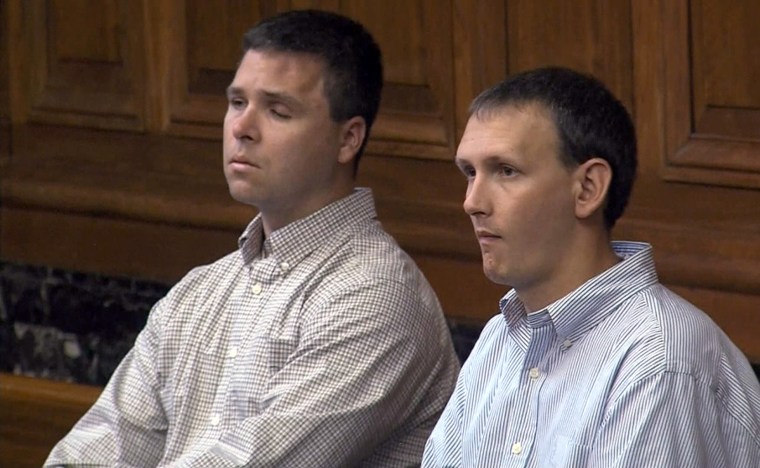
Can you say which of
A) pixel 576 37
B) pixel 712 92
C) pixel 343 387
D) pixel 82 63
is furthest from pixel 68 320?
pixel 712 92

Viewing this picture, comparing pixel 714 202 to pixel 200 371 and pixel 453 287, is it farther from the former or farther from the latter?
pixel 200 371

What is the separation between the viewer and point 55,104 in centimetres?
416

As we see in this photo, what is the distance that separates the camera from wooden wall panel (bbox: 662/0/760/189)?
9.80ft

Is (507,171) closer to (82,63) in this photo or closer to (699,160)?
(699,160)

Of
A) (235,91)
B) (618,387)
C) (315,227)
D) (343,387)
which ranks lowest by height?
(343,387)

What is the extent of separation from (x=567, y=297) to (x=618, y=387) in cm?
16

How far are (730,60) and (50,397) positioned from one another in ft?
6.21

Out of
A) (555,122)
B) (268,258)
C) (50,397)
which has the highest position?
(555,122)

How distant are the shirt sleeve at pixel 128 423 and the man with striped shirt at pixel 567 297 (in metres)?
0.77

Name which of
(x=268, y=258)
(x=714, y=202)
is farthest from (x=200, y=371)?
(x=714, y=202)

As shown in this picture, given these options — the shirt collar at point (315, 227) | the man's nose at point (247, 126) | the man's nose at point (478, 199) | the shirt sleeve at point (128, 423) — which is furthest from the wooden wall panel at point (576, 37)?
the man's nose at point (478, 199)

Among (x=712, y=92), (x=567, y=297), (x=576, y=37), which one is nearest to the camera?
(x=567, y=297)

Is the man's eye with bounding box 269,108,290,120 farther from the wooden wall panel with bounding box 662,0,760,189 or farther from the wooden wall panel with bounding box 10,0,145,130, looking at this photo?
the wooden wall panel with bounding box 10,0,145,130

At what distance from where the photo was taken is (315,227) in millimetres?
Result: 2758
